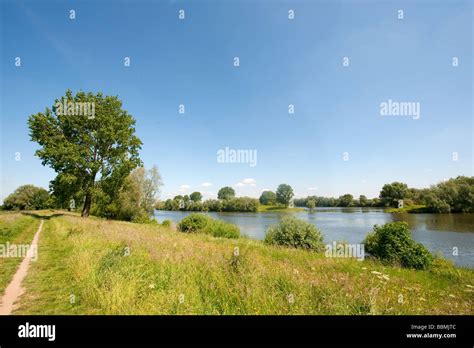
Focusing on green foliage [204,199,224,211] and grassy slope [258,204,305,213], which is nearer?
grassy slope [258,204,305,213]

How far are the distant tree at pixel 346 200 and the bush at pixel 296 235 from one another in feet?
311

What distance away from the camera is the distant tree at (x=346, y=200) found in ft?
318

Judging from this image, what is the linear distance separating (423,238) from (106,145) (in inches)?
1547

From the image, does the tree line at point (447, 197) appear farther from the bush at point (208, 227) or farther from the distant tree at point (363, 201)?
the bush at point (208, 227)

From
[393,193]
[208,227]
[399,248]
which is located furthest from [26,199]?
[393,193]

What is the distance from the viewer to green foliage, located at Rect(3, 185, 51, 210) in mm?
73625

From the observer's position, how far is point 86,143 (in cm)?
2775

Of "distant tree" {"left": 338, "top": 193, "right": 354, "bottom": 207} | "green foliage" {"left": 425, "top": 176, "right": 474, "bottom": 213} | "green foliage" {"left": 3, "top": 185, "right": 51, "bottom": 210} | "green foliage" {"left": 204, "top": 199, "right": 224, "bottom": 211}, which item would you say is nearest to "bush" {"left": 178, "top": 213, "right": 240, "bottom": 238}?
"green foliage" {"left": 425, "top": 176, "right": 474, "bottom": 213}

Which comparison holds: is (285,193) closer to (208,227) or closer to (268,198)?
(268,198)

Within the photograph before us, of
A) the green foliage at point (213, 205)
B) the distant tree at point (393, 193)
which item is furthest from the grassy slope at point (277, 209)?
the distant tree at point (393, 193)

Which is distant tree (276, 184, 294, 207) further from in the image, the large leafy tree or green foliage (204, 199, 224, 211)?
the large leafy tree

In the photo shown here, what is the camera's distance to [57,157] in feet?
84.5

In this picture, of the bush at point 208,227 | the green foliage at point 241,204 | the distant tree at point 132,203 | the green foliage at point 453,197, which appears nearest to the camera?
the bush at point 208,227

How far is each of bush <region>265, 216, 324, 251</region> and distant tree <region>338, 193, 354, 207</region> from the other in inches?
3732
